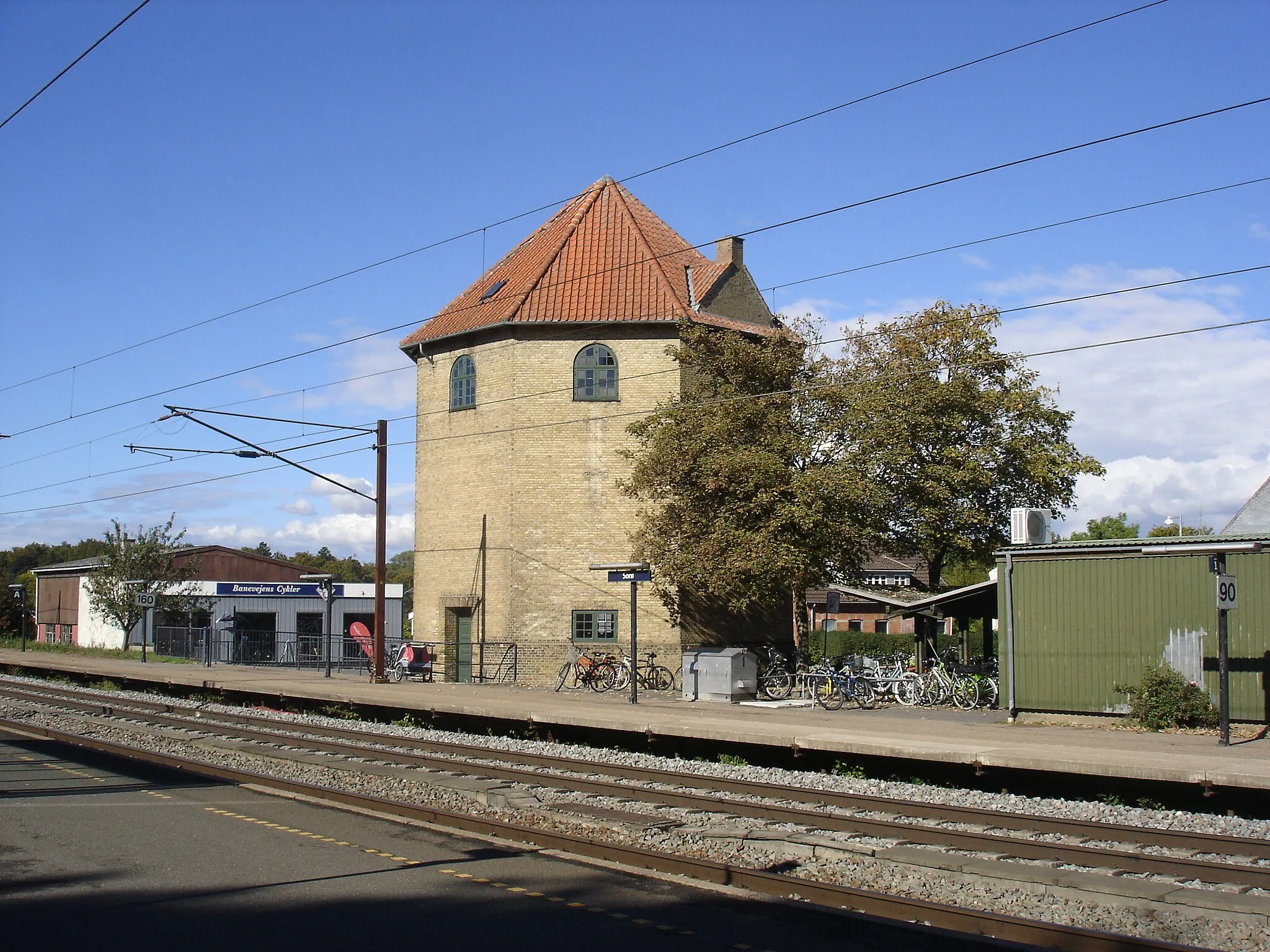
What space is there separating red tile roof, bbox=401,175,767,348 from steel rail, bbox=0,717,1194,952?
66.1 ft

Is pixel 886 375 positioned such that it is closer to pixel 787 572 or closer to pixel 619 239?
pixel 787 572

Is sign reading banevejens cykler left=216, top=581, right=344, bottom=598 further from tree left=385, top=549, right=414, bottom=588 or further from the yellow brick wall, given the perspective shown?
tree left=385, top=549, right=414, bottom=588

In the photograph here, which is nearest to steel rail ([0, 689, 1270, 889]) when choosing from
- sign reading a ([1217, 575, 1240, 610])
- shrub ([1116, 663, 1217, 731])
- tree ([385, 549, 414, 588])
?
sign reading a ([1217, 575, 1240, 610])

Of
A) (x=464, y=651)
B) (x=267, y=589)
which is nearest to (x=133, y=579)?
(x=267, y=589)

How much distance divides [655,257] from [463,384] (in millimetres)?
6825

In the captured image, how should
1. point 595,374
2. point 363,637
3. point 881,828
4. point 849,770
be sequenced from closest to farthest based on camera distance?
1. point 881,828
2. point 849,770
3. point 595,374
4. point 363,637

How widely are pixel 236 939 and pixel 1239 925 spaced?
6718 mm

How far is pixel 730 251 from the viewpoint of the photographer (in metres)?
35.4

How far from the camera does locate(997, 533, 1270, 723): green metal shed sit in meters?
18.2

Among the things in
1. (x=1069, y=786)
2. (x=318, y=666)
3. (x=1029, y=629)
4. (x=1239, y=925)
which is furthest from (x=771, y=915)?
(x=318, y=666)

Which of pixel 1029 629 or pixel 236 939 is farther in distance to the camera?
pixel 1029 629

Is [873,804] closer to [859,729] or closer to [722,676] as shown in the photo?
[859,729]

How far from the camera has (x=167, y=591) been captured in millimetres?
50031

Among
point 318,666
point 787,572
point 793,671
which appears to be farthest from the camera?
point 318,666
